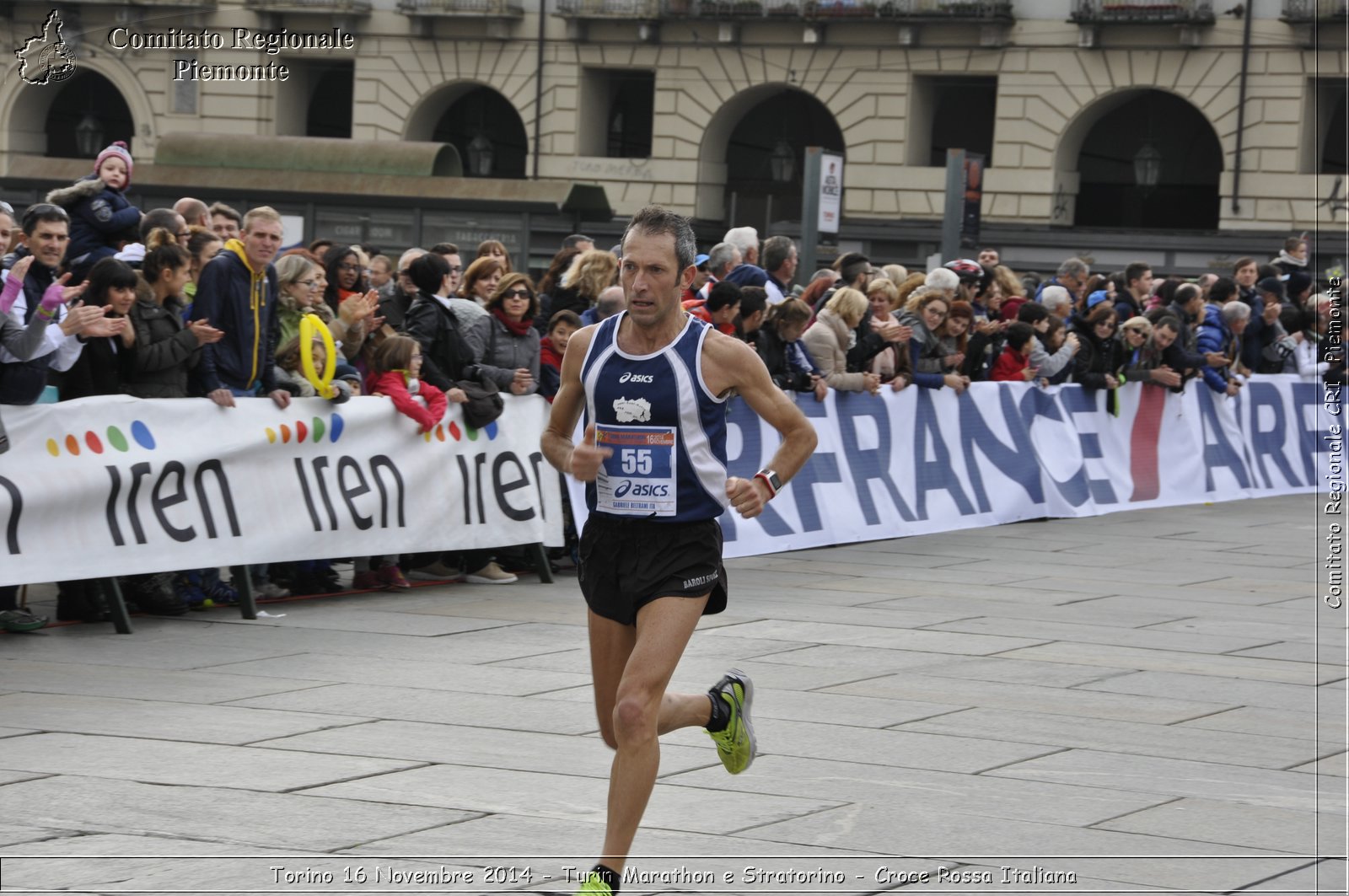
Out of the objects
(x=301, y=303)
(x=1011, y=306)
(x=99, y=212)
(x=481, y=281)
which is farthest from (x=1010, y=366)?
(x=99, y=212)

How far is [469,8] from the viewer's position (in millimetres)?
46062

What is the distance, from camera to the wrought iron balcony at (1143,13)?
40.8 m

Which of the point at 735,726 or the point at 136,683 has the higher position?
the point at 735,726

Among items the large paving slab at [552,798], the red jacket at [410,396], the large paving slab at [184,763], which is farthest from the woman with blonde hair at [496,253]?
the large paving slab at [552,798]

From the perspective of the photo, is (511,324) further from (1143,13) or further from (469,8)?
(469,8)

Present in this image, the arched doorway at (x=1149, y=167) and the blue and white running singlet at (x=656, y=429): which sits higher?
the arched doorway at (x=1149, y=167)

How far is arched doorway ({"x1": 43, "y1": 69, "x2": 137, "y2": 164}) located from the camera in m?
49.4

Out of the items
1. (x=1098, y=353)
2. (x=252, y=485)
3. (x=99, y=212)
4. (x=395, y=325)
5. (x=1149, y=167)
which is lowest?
(x=252, y=485)

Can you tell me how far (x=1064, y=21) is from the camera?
42344mm

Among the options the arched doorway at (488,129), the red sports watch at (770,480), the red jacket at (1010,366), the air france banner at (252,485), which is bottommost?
the air france banner at (252,485)

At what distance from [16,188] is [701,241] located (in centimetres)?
2089

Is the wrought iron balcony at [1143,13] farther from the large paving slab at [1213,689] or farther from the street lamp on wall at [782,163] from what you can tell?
the large paving slab at [1213,689]

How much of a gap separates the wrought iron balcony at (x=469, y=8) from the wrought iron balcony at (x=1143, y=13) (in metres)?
13.0

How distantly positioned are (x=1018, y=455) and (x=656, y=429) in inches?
432
